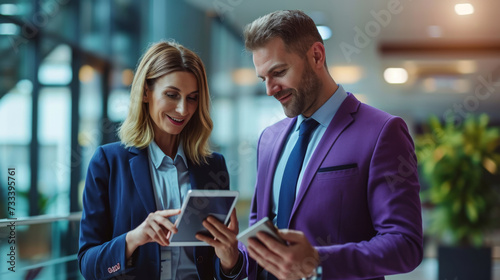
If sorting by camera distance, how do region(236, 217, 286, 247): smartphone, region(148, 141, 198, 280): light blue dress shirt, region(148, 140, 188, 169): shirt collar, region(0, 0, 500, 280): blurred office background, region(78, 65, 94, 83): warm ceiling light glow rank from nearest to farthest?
region(236, 217, 286, 247): smartphone < region(148, 141, 198, 280): light blue dress shirt < region(148, 140, 188, 169): shirt collar < region(0, 0, 500, 280): blurred office background < region(78, 65, 94, 83): warm ceiling light glow

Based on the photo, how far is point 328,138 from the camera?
1791mm

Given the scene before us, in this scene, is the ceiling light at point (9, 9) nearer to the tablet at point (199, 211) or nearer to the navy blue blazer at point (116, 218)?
the navy blue blazer at point (116, 218)

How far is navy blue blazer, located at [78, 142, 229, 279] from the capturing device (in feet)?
5.74

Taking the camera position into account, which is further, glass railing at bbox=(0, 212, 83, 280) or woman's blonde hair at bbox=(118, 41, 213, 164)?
glass railing at bbox=(0, 212, 83, 280)

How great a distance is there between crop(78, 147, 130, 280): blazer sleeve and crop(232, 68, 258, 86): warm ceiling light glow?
5735 millimetres

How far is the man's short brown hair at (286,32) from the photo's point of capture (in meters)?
1.85

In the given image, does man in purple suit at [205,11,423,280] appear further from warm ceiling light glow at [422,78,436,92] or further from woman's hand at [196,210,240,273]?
warm ceiling light glow at [422,78,436,92]

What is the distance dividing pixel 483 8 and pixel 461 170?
238 cm

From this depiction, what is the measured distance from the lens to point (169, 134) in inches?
79.6

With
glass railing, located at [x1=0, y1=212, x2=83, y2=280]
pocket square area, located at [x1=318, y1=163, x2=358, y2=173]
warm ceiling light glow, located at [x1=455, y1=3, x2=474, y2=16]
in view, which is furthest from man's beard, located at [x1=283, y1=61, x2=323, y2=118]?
warm ceiling light glow, located at [x1=455, y1=3, x2=474, y2=16]

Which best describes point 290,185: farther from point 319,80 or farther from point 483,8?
point 483,8

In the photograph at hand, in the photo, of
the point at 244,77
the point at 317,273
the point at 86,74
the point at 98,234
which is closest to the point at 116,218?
the point at 98,234

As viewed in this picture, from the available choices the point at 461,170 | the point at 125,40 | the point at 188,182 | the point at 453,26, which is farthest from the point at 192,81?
the point at 453,26

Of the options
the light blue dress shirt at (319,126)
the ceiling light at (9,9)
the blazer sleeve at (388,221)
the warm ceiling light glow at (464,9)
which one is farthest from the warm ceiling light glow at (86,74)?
the warm ceiling light glow at (464,9)
